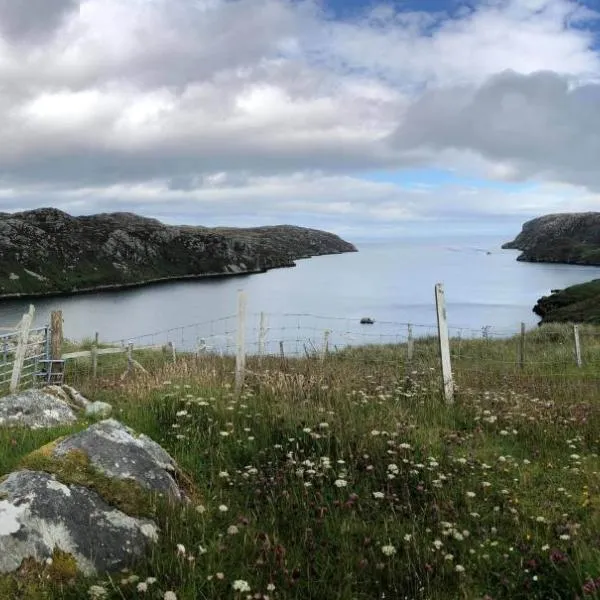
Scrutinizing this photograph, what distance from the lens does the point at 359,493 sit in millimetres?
6520

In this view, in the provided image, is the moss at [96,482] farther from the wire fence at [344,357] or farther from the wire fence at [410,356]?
the wire fence at [410,356]

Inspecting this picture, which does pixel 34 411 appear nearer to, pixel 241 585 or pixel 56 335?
pixel 241 585

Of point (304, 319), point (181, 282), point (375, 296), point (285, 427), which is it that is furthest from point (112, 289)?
point (285, 427)

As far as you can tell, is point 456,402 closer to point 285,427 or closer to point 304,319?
point 285,427

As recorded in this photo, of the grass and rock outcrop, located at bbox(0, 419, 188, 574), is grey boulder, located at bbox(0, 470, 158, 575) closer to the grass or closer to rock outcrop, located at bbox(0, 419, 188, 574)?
rock outcrop, located at bbox(0, 419, 188, 574)

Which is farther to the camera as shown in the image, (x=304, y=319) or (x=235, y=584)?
(x=304, y=319)

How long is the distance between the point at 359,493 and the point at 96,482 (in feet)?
9.15

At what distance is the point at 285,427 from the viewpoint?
7.93m

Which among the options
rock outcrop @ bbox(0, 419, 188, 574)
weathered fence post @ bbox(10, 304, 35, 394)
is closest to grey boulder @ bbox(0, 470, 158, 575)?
rock outcrop @ bbox(0, 419, 188, 574)

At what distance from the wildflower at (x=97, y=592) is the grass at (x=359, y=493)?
6 cm

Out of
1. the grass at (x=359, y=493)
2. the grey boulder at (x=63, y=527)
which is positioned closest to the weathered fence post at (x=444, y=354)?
the grass at (x=359, y=493)

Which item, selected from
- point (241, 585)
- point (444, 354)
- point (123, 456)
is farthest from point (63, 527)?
point (444, 354)

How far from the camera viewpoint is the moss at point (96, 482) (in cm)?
540

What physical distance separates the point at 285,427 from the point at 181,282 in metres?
195
